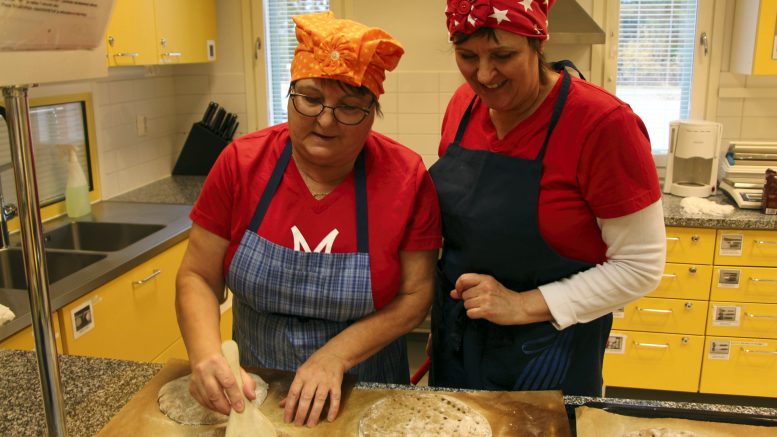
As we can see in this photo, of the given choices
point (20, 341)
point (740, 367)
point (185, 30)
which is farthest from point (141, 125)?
point (740, 367)

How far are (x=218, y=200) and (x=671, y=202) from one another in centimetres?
234

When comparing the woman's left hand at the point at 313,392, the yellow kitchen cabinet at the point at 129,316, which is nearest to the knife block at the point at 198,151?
the yellow kitchen cabinet at the point at 129,316

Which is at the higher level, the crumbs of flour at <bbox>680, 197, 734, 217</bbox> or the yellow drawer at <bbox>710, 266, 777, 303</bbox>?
the crumbs of flour at <bbox>680, 197, 734, 217</bbox>

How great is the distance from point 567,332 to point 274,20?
2.72 metres

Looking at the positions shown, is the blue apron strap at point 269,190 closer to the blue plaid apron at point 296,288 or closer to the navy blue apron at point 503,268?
the blue plaid apron at point 296,288

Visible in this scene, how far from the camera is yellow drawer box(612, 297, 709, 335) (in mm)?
2922

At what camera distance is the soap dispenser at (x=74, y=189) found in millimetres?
2707

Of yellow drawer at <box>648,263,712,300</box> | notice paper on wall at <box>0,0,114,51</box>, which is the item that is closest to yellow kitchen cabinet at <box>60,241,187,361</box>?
notice paper on wall at <box>0,0,114,51</box>

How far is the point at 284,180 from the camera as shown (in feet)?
4.35

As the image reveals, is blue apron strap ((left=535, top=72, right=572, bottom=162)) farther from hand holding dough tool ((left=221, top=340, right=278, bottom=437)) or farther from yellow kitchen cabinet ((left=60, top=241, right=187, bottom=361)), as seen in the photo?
yellow kitchen cabinet ((left=60, top=241, right=187, bottom=361))

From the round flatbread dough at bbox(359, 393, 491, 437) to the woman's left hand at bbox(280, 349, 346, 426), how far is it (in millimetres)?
69

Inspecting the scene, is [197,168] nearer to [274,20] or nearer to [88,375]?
[274,20]

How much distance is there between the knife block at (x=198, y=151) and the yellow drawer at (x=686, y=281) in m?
2.25

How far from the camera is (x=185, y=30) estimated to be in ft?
10.2
